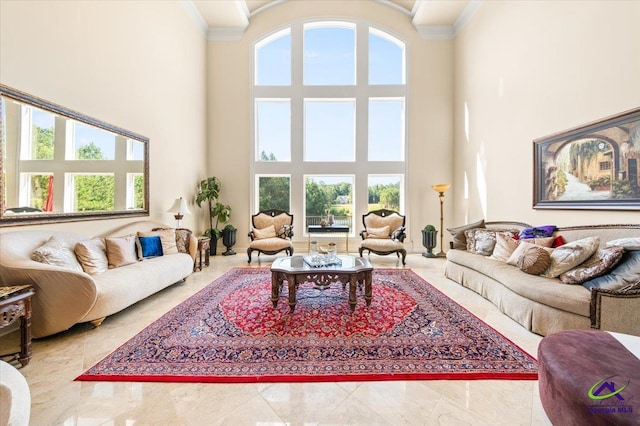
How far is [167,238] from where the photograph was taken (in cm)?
402

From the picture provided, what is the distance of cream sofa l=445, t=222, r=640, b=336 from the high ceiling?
5181 mm

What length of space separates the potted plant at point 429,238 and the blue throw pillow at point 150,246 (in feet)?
16.6

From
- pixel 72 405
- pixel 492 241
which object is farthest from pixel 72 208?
pixel 492 241

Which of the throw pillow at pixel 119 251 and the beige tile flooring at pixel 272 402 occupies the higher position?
the throw pillow at pixel 119 251

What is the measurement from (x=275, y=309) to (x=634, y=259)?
3.26m

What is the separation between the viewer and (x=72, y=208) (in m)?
3.09

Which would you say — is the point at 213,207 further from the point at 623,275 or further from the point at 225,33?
the point at 623,275

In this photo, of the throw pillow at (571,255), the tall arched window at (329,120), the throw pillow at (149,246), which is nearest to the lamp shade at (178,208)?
the throw pillow at (149,246)

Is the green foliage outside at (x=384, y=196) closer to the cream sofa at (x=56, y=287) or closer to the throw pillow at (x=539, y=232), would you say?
the throw pillow at (x=539, y=232)

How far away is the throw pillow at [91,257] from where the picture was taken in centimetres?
282

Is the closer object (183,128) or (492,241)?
(492,241)

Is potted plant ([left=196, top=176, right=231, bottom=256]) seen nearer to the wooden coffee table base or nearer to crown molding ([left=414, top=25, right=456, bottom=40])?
the wooden coffee table base

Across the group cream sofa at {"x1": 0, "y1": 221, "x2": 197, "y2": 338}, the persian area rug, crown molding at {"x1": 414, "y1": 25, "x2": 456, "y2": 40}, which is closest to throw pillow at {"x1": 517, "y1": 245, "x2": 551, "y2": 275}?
the persian area rug

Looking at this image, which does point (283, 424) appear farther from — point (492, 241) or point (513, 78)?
point (513, 78)
